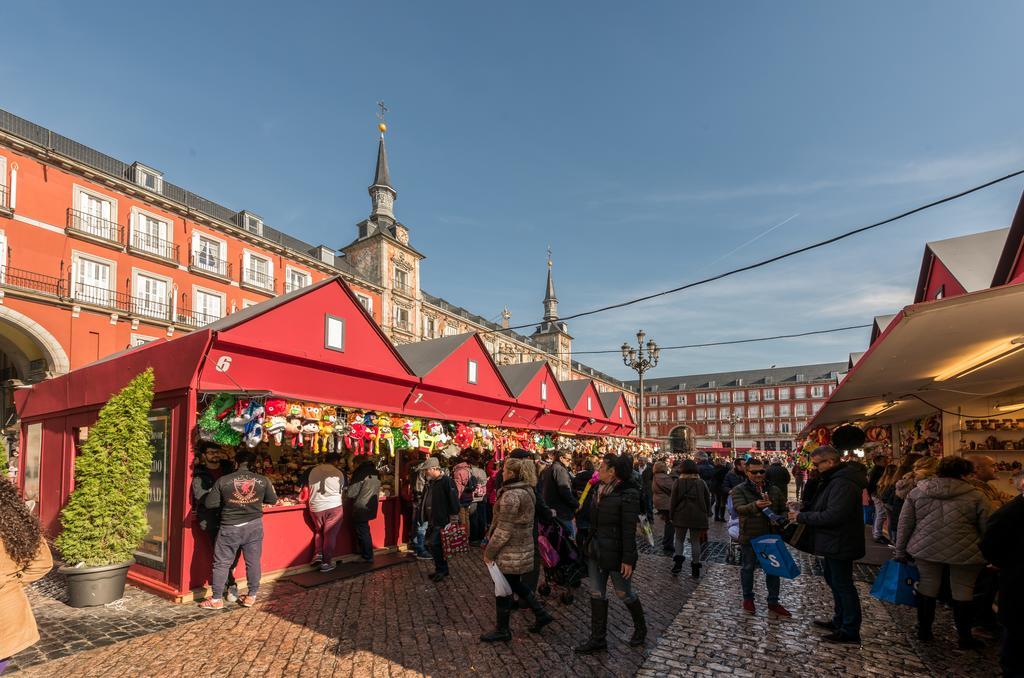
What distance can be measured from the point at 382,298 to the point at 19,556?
3820 cm

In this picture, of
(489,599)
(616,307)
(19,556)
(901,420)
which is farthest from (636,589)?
(901,420)

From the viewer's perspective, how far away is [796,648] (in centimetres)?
526

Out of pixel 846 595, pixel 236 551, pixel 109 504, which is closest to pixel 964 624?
pixel 846 595

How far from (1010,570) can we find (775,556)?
2.27 meters

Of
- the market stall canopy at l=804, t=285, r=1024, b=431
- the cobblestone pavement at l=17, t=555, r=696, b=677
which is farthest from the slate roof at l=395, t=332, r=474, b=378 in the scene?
the market stall canopy at l=804, t=285, r=1024, b=431

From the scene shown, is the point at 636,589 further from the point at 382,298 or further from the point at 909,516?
the point at 382,298

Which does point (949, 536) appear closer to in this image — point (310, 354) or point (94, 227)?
point (310, 354)

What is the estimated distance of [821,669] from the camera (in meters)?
4.77

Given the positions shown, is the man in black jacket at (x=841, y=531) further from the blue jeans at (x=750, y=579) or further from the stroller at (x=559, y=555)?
the stroller at (x=559, y=555)

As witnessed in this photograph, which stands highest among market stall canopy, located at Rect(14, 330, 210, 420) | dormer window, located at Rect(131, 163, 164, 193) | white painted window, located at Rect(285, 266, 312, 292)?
dormer window, located at Rect(131, 163, 164, 193)

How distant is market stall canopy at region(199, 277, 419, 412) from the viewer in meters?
8.02

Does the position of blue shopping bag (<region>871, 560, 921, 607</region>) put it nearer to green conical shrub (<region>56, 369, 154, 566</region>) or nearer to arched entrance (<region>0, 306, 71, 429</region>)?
green conical shrub (<region>56, 369, 154, 566</region>)

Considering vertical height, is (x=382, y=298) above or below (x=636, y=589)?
above

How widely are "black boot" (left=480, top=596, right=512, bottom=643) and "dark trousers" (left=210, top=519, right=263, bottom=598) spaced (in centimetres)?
323
